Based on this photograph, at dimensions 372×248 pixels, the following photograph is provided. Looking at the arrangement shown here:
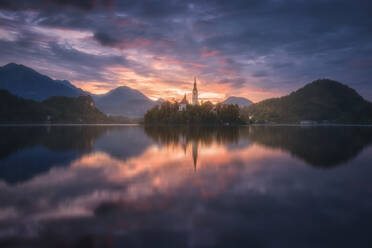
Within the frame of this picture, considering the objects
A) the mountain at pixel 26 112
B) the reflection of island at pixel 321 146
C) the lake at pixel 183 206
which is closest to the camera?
the lake at pixel 183 206

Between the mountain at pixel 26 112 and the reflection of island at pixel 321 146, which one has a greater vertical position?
the mountain at pixel 26 112

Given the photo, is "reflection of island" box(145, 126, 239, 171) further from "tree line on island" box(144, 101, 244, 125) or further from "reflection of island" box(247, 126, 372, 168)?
"tree line on island" box(144, 101, 244, 125)

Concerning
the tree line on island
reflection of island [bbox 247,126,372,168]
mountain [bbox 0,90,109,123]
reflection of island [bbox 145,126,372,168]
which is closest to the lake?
reflection of island [bbox 247,126,372,168]

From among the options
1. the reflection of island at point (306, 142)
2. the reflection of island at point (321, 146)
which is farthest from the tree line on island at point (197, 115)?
the reflection of island at point (321, 146)

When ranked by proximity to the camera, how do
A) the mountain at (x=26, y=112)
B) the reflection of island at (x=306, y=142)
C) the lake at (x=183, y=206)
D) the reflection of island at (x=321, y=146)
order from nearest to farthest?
the lake at (x=183, y=206) < the reflection of island at (x=321, y=146) < the reflection of island at (x=306, y=142) < the mountain at (x=26, y=112)

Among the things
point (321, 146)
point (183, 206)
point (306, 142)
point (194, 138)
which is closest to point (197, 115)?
point (194, 138)

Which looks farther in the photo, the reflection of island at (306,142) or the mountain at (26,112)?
the mountain at (26,112)

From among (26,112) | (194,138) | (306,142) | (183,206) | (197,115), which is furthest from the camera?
(26,112)

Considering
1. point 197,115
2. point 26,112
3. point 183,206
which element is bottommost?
point 183,206

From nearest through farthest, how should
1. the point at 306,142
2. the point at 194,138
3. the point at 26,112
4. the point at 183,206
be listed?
the point at 183,206 < the point at 306,142 < the point at 194,138 < the point at 26,112

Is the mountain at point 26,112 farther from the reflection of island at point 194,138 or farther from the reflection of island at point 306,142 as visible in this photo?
the reflection of island at point 306,142

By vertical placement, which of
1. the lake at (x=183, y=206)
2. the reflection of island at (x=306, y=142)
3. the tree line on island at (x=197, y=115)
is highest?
the tree line on island at (x=197, y=115)

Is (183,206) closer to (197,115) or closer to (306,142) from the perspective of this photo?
(306,142)

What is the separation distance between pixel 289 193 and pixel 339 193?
1.98 metres
